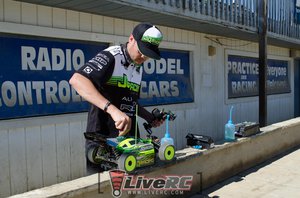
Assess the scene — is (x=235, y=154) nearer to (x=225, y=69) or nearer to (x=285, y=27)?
(x=225, y=69)

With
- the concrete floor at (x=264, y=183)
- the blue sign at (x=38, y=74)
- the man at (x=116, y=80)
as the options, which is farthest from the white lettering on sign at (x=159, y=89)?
the man at (x=116, y=80)

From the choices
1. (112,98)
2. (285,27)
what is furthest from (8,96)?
(285,27)

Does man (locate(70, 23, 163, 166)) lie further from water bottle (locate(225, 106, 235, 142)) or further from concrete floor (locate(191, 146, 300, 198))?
water bottle (locate(225, 106, 235, 142))

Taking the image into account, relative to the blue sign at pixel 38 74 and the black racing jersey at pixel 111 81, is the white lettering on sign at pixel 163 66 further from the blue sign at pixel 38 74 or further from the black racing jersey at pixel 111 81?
the black racing jersey at pixel 111 81

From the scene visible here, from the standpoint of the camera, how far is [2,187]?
463 centimetres

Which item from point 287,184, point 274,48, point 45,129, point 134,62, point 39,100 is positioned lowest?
point 287,184

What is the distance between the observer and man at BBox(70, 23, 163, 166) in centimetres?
264

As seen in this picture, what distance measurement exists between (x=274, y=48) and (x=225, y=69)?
3.13m

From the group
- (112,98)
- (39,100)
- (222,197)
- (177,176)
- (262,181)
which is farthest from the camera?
(262,181)

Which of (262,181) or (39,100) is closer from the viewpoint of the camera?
(39,100)

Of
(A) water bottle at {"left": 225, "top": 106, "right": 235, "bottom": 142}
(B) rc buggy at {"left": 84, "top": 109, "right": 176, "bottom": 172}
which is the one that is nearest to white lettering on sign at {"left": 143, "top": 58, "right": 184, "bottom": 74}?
(A) water bottle at {"left": 225, "top": 106, "right": 235, "bottom": 142}

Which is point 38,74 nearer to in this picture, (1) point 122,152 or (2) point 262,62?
(1) point 122,152

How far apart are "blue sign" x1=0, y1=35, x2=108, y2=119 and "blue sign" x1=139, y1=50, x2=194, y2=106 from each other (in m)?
1.49

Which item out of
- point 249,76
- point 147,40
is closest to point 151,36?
point 147,40
